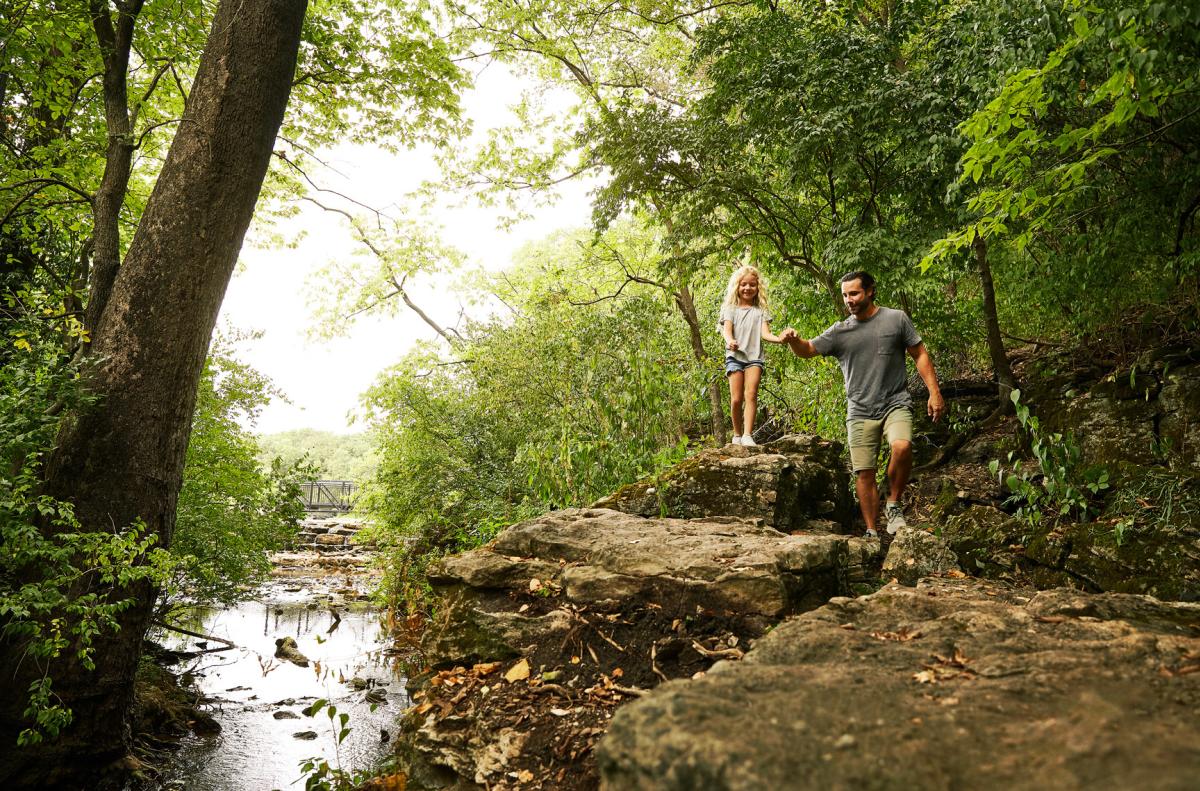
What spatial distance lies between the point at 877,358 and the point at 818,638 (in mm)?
Result: 2918

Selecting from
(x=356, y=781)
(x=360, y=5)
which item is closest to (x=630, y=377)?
(x=356, y=781)

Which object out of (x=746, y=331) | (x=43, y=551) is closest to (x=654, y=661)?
(x=43, y=551)

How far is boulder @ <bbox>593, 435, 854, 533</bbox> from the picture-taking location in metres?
5.07

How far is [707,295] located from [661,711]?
47.6 feet

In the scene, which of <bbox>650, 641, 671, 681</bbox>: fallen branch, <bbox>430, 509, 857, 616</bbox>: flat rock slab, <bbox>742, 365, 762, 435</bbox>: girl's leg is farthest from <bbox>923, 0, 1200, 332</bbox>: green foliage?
<bbox>650, 641, 671, 681</bbox>: fallen branch

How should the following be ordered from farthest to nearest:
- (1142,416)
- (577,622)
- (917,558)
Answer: (1142,416), (917,558), (577,622)

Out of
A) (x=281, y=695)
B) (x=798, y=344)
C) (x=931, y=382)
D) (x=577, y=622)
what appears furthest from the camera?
(x=281, y=695)

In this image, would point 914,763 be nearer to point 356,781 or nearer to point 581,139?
point 356,781

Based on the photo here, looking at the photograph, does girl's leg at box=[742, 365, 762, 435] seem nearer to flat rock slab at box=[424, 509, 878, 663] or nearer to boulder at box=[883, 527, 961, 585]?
flat rock slab at box=[424, 509, 878, 663]

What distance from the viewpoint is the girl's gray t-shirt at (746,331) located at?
18.7 feet

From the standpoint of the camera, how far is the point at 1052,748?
125cm

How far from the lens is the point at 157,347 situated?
432 cm

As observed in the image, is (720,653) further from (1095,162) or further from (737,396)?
(1095,162)

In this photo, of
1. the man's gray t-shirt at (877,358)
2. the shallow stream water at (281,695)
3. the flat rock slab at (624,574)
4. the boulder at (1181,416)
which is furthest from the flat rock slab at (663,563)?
the boulder at (1181,416)
